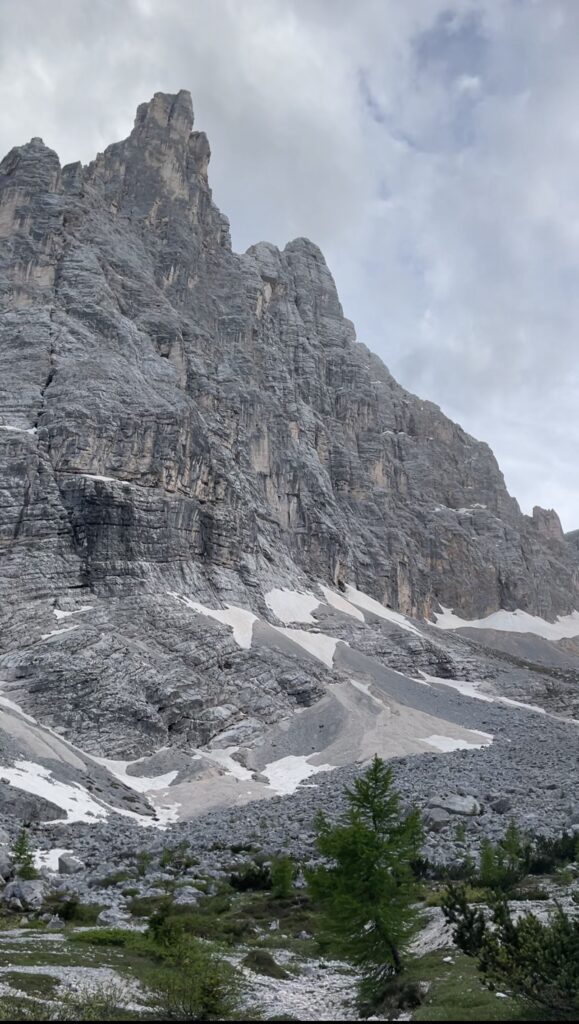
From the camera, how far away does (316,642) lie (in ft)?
302

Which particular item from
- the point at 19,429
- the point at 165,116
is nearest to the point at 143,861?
the point at 19,429

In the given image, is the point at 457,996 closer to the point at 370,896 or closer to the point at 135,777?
the point at 370,896

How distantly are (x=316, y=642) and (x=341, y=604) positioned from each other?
24772 millimetres

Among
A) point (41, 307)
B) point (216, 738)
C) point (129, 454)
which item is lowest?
point (216, 738)

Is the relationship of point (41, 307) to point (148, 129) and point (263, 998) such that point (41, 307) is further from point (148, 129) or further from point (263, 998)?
point (263, 998)

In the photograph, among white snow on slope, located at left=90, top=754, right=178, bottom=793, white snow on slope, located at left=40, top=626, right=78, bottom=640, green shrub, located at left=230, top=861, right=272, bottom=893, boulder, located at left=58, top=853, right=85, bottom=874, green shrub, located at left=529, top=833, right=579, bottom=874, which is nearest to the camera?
green shrub, located at left=529, top=833, right=579, bottom=874

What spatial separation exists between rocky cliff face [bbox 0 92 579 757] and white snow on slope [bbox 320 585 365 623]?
22.4 ft

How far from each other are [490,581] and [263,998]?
16572 cm

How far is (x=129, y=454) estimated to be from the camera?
3536 inches

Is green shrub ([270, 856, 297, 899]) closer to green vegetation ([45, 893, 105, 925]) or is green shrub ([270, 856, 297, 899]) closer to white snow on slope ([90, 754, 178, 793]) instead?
green vegetation ([45, 893, 105, 925])

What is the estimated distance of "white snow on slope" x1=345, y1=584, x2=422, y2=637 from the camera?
124m

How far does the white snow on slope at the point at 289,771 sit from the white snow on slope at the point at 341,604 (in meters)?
49.3

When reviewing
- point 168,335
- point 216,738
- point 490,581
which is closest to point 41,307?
point 168,335

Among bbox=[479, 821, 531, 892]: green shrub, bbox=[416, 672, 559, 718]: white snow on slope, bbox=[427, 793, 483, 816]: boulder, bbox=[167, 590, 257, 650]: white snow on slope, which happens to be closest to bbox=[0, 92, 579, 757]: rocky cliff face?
bbox=[167, 590, 257, 650]: white snow on slope
